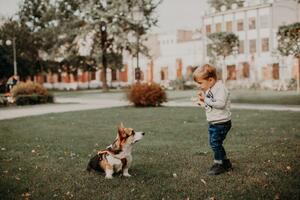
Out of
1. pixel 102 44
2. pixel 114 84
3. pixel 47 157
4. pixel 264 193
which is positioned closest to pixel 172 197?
pixel 264 193

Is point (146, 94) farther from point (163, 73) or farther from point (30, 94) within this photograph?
point (163, 73)

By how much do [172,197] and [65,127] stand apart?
8652 millimetres

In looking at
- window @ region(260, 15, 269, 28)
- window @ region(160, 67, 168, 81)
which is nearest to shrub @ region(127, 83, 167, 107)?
window @ region(260, 15, 269, 28)

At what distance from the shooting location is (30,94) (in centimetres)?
2716

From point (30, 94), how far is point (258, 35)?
3607 centimetres

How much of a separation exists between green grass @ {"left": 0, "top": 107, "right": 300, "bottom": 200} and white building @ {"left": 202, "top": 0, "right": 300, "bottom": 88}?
4072 centimetres

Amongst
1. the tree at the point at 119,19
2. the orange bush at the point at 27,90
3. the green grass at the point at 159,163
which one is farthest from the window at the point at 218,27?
the green grass at the point at 159,163

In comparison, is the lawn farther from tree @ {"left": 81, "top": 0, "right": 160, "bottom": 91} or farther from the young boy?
the young boy

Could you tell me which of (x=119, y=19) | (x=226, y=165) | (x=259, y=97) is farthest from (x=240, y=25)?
(x=226, y=165)

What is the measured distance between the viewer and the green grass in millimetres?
5656

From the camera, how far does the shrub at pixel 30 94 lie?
2645 cm

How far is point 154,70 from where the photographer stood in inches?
2694

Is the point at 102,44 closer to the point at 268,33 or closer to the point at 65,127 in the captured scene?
the point at 268,33

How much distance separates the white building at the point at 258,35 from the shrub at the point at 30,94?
29970 millimetres
